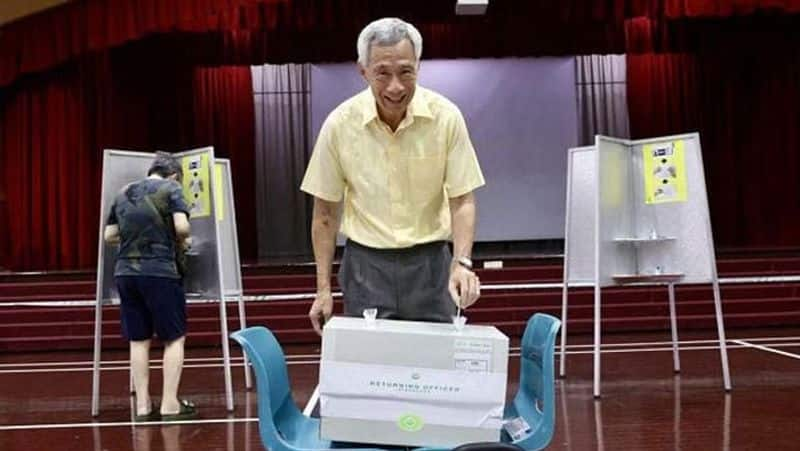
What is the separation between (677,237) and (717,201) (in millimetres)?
8547

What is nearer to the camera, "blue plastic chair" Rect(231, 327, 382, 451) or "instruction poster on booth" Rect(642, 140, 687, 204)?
"blue plastic chair" Rect(231, 327, 382, 451)

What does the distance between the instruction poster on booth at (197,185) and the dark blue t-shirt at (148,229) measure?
18.2 inches

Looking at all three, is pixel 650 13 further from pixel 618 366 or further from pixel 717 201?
pixel 618 366

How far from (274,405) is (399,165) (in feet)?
2.00

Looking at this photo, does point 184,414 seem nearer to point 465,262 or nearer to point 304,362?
point 304,362

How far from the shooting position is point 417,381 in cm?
173

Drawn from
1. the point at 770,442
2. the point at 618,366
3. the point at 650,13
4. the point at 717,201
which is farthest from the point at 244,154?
the point at 770,442

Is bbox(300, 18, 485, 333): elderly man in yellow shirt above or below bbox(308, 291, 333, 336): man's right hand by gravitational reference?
above

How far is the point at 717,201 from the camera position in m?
13.3

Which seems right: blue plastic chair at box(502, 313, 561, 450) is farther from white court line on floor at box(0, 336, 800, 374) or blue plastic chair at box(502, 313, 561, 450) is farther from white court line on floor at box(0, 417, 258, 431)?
white court line on floor at box(0, 336, 800, 374)

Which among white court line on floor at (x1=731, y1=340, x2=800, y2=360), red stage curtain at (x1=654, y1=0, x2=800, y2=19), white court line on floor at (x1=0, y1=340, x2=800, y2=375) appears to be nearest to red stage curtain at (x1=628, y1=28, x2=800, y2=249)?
red stage curtain at (x1=654, y1=0, x2=800, y2=19)

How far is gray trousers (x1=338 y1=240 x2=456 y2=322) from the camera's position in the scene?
2.17 metres

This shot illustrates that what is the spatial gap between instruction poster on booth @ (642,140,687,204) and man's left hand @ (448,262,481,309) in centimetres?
350

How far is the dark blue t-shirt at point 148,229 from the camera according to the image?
4684 mm
